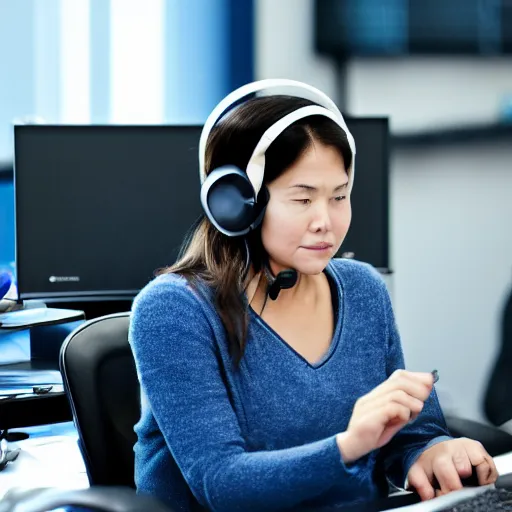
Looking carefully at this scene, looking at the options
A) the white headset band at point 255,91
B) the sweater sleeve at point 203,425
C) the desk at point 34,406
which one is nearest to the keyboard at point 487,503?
the sweater sleeve at point 203,425

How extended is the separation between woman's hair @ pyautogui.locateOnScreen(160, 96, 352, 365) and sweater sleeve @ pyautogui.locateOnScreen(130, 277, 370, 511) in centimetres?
4

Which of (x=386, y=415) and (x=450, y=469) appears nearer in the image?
(x=386, y=415)

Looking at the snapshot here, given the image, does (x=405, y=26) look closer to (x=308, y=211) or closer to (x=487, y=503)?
(x=308, y=211)

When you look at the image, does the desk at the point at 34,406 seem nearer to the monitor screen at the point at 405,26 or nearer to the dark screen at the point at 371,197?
the dark screen at the point at 371,197

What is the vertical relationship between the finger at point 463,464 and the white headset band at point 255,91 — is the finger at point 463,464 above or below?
below

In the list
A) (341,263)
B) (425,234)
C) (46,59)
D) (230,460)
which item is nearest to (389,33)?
(425,234)

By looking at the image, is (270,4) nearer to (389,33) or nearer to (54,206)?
(389,33)

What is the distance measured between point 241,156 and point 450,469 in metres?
0.45

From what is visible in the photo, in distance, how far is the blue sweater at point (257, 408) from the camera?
922 millimetres

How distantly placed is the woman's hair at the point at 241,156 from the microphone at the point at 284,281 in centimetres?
4

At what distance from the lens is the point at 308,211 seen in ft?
3.35

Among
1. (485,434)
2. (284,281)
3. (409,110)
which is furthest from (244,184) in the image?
(409,110)

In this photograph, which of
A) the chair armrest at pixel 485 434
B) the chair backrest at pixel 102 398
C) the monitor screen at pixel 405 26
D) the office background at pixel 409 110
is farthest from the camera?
the monitor screen at pixel 405 26

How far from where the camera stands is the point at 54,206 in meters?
1.80
